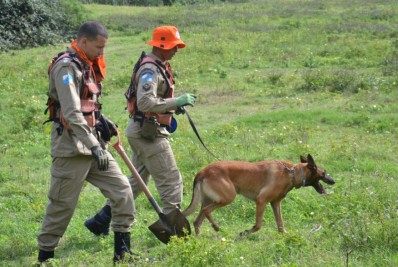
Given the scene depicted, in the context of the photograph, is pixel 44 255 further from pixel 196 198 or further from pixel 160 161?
pixel 196 198

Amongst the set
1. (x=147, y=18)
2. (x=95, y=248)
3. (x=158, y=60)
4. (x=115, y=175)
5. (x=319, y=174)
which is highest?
(x=158, y=60)

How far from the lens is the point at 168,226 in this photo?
645cm

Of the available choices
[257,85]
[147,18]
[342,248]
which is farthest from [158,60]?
[147,18]

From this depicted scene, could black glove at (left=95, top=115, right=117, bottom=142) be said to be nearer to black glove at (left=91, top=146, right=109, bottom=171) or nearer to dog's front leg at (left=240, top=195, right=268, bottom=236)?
black glove at (left=91, top=146, right=109, bottom=171)

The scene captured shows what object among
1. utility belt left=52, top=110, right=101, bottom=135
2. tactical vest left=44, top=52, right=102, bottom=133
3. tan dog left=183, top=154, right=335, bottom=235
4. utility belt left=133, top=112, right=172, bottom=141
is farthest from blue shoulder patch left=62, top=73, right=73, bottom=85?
tan dog left=183, top=154, right=335, bottom=235

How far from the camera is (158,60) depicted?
6.62 metres

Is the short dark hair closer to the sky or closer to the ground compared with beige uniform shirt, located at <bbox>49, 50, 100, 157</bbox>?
closer to the sky

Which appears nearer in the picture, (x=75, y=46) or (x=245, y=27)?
(x=75, y=46)

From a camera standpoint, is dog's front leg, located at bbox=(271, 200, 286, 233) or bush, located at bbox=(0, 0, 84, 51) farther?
bush, located at bbox=(0, 0, 84, 51)

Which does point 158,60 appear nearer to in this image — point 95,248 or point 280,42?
point 95,248

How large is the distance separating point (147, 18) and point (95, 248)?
26.5 m

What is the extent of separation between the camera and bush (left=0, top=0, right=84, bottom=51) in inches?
990

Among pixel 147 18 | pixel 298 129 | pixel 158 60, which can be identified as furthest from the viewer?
pixel 147 18

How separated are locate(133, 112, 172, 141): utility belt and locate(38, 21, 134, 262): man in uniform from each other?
0.53 m
